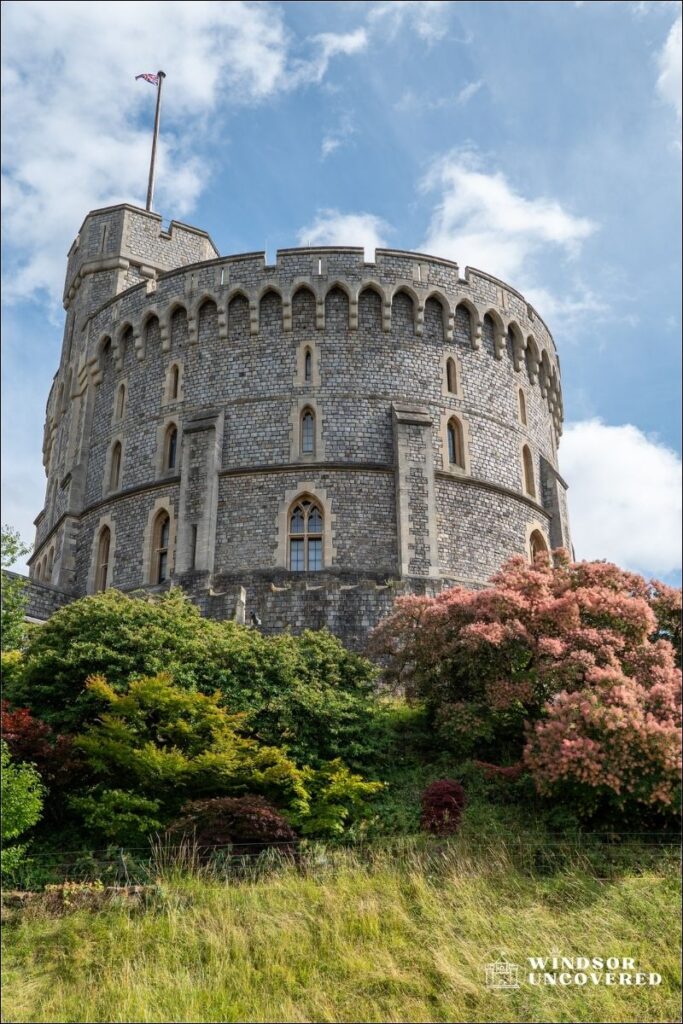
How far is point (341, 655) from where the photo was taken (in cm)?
1573

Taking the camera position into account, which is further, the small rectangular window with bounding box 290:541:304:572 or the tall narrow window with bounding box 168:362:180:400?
the tall narrow window with bounding box 168:362:180:400

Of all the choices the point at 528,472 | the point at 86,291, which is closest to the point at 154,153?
the point at 86,291

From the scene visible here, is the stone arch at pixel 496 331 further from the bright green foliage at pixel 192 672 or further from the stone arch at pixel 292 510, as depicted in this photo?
the bright green foliage at pixel 192 672

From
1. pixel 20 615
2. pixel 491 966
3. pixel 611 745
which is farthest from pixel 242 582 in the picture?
pixel 491 966

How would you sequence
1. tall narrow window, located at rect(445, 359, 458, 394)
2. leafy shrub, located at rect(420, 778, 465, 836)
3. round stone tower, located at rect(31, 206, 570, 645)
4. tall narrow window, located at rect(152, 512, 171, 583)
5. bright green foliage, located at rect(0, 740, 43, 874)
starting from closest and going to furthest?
bright green foliage, located at rect(0, 740, 43, 874)
leafy shrub, located at rect(420, 778, 465, 836)
round stone tower, located at rect(31, 206, 570, 645)
tall narrow window, located at rect(152, 512, 171, 583)
tall narrow window, located at rect(445, 359, 458, 394)

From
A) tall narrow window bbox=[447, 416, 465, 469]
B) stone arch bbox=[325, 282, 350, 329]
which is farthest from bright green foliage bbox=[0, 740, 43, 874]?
A: stone arch bbox=[325, 282, 350, 329]

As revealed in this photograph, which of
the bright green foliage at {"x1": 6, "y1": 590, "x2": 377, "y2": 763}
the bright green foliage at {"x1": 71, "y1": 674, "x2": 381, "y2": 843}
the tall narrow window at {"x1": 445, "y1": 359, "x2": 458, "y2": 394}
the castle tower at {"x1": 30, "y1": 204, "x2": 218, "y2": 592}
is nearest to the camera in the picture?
the bright green foliage at {"x1": 71, "y1": 674, "x2": 381, "y2": 843}

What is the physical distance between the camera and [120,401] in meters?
27.0

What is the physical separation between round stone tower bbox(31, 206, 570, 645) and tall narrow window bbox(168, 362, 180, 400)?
41 millimetres

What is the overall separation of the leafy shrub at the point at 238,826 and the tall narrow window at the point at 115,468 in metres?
15.8

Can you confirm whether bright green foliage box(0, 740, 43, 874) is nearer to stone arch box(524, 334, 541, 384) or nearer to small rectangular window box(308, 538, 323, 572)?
small rectangular window box(308, 538, 323, 572)

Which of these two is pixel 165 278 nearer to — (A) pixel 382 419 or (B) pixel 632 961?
(A) pixel 382 419

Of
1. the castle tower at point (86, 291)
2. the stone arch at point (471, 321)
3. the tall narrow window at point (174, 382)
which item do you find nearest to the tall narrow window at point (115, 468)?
the castle tower at point (86, 291)

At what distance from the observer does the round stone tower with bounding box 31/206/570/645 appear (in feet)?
74.3
